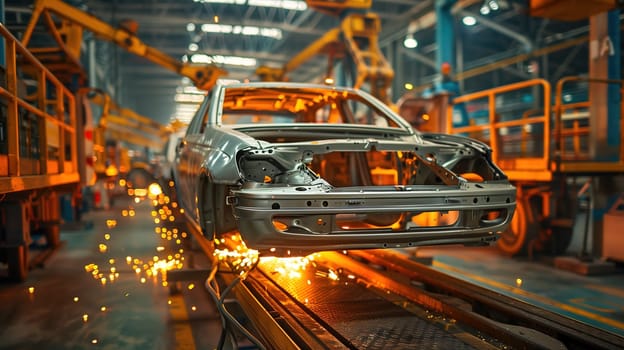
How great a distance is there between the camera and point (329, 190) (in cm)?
284

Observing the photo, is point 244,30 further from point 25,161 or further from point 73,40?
point 25,161

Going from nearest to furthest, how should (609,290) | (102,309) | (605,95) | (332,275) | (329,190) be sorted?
(329,190) → (102,309) → (332,275) → (609,290) → (605,95)

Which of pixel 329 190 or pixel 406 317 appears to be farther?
pixel 406 317

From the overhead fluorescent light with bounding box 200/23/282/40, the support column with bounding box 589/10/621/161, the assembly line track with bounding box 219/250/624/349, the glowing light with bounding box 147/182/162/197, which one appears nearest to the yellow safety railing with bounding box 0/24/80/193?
the assembly line track with bounding box 219/250/624/349

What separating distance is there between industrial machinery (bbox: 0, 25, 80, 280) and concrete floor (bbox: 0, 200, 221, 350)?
1.58 feet

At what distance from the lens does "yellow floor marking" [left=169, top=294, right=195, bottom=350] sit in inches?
134

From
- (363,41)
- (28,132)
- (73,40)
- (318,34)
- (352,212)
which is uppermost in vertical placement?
(318,34)

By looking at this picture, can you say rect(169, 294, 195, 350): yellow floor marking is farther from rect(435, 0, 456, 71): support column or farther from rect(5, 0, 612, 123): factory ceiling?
rect(5, 0, 612, 123): factory ceiling

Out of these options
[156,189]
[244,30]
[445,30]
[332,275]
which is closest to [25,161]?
[332,275]

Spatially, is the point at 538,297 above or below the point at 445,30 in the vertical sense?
below

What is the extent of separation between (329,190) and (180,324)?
6.09 ft

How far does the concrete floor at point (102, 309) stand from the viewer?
3486mm

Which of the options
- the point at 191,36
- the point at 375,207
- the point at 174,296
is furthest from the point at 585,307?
A: the point at 191,36

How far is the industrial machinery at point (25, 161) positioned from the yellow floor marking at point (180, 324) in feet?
5.03
